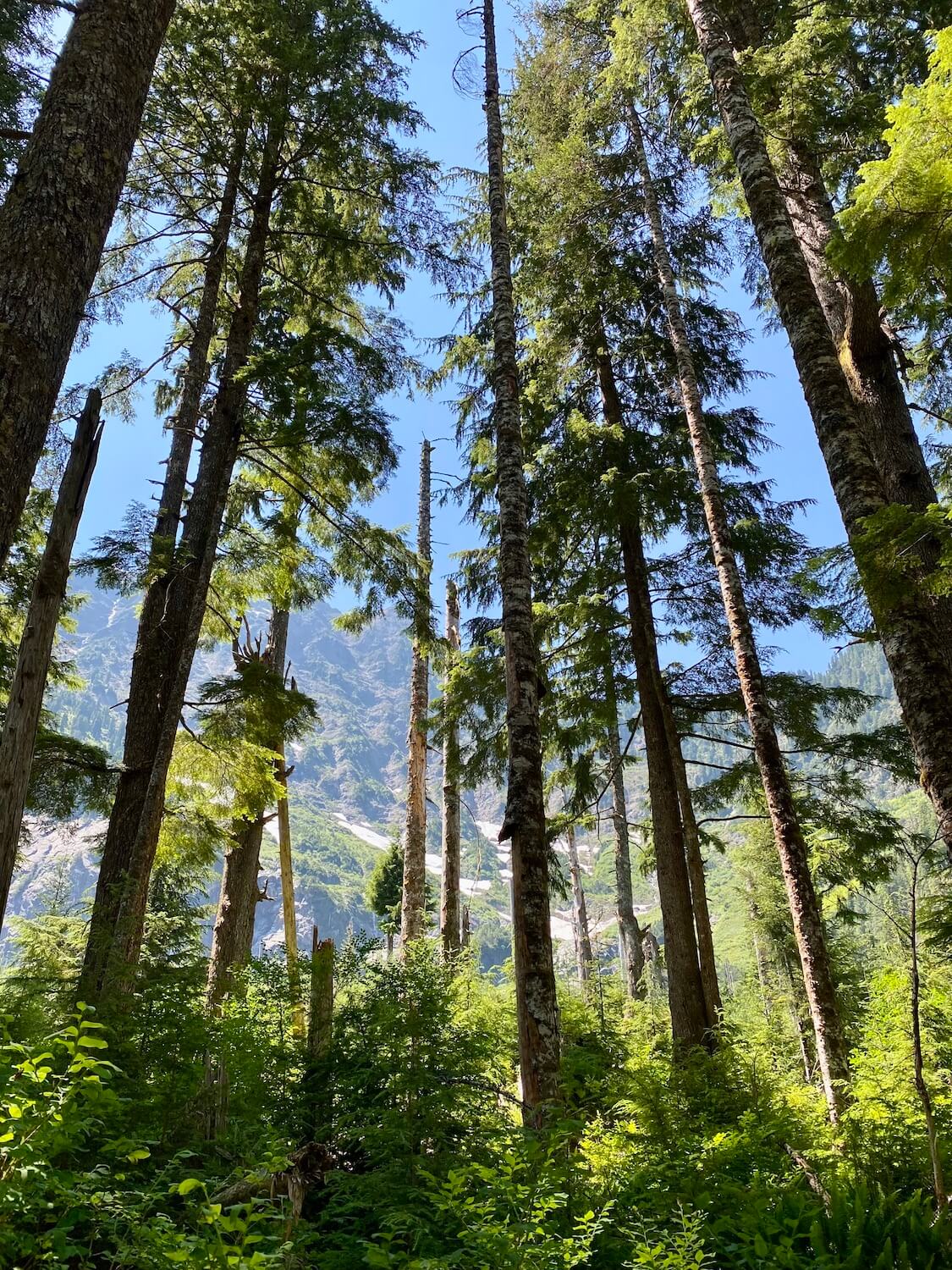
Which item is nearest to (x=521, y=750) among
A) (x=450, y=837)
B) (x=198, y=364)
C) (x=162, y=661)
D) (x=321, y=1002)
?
(x=321, y=1002)

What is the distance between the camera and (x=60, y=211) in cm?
373

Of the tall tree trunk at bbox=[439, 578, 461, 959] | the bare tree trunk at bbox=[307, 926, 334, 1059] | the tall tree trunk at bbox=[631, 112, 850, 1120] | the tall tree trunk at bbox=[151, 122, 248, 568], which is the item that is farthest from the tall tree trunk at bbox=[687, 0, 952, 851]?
the tall tree trunk at bbox=[439, 578, 461, 959]

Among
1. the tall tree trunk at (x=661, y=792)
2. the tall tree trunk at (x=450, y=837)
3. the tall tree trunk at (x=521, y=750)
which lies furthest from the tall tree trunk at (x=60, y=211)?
the tall tree trunk at (x=450, y=837)

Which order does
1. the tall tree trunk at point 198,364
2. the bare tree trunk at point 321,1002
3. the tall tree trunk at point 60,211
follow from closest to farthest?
the tall tree trunk at point 60,211, the bare tree trunk at point 321,1002, the tall tree trunk at point 198,364

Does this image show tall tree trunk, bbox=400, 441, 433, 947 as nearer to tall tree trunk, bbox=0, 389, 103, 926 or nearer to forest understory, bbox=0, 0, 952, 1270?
forest understory, bbox=0, 0, 952, 1270

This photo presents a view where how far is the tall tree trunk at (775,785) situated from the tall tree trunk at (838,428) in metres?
2.30

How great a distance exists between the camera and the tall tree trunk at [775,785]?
19.9ft

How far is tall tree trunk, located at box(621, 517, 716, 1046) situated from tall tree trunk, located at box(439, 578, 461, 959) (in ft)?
9.25

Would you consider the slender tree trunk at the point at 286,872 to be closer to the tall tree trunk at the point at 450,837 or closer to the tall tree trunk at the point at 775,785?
the tall tree trunk at the point at 450,837

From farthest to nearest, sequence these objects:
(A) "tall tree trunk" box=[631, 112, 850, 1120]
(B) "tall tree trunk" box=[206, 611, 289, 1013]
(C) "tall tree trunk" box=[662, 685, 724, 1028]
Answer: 1. (B) "tall tree trunk" box=[206, 611, 289, 1013]
2. (C) "tall tree trunk" box=[662, 685, 724, 1028]
3. (A) "tall tree trunk" box=[631, 112, 850, 1120]

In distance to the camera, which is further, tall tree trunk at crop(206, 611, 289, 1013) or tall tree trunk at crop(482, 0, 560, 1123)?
tall tree trunk at crop(206, 611, 289, 1013)

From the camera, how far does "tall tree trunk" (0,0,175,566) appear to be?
3424mm

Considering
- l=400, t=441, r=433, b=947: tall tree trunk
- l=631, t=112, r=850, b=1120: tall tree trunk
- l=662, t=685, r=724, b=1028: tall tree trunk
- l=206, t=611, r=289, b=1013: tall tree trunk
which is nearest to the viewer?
l=631, t=112, r=850, b=1120: tall tree trunk

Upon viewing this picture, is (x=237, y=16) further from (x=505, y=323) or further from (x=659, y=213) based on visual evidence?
(x=659, y=213)
